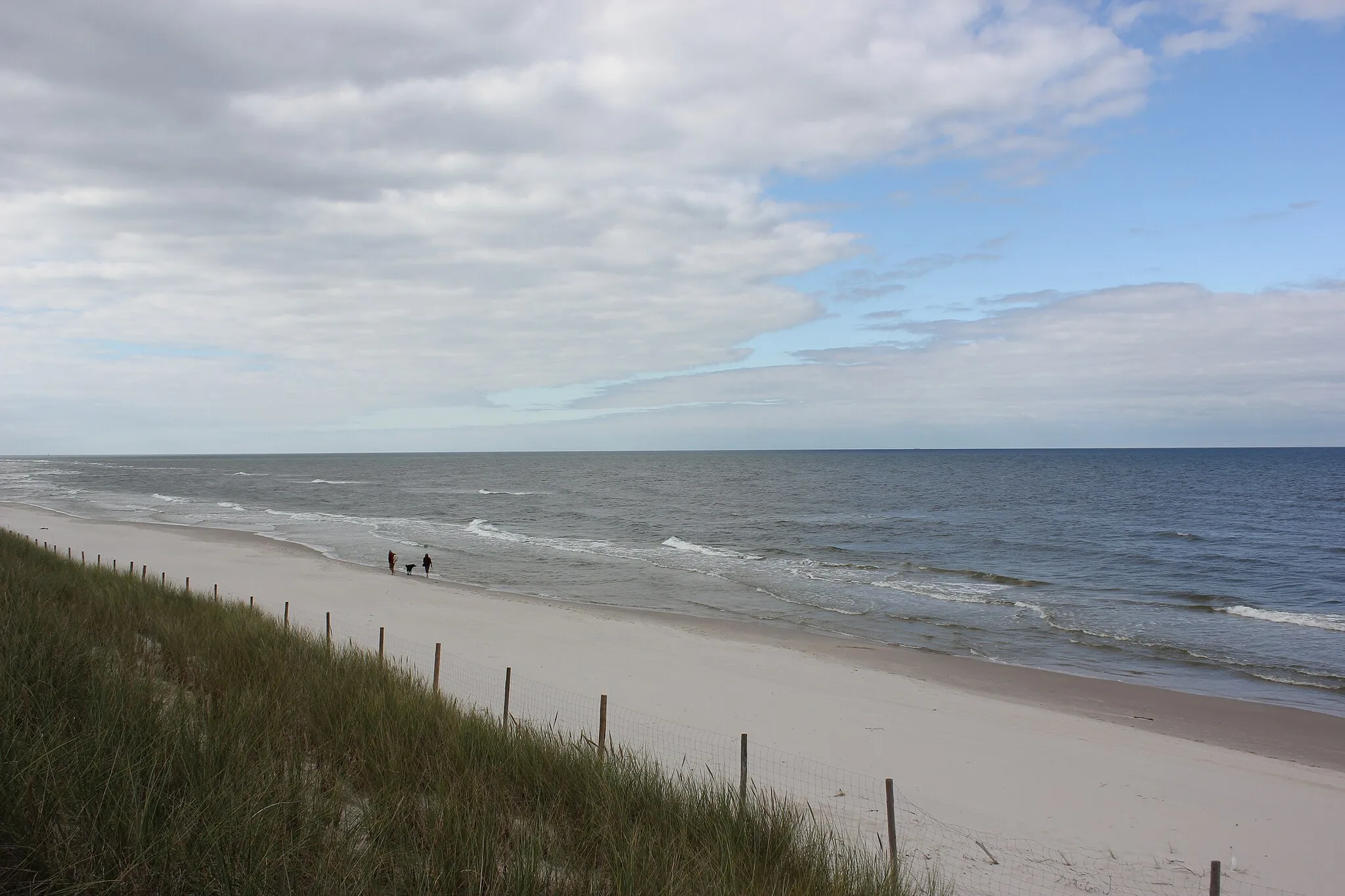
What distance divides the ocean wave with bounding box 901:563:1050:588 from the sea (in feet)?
0.53

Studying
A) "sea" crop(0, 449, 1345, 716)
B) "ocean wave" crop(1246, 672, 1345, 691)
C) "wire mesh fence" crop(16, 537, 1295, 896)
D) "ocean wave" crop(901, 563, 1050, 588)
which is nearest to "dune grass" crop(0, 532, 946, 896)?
"wire mesh fence" crop(16, 537, 1295, 896)

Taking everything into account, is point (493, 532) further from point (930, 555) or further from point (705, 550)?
point (930, 555)

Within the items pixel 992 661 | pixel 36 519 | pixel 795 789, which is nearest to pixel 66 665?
pixel 795 789

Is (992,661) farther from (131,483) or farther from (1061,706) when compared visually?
(131,483)

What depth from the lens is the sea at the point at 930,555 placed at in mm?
23344

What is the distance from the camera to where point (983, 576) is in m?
35.0

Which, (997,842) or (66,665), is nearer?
(66,665)

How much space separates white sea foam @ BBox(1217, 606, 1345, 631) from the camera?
997 inches

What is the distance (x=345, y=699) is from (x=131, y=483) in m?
113

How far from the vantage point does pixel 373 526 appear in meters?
54.8

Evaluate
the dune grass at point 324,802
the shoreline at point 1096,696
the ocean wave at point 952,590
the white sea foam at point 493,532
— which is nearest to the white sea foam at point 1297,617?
the ocean wave at point 952,590

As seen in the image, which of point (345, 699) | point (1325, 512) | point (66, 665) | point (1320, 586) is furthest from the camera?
point (1325, 512)

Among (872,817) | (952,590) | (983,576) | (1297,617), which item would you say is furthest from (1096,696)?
(983,576)

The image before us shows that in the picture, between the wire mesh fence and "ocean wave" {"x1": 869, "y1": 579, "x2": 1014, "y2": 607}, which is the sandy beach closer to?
the wire mesh fence
